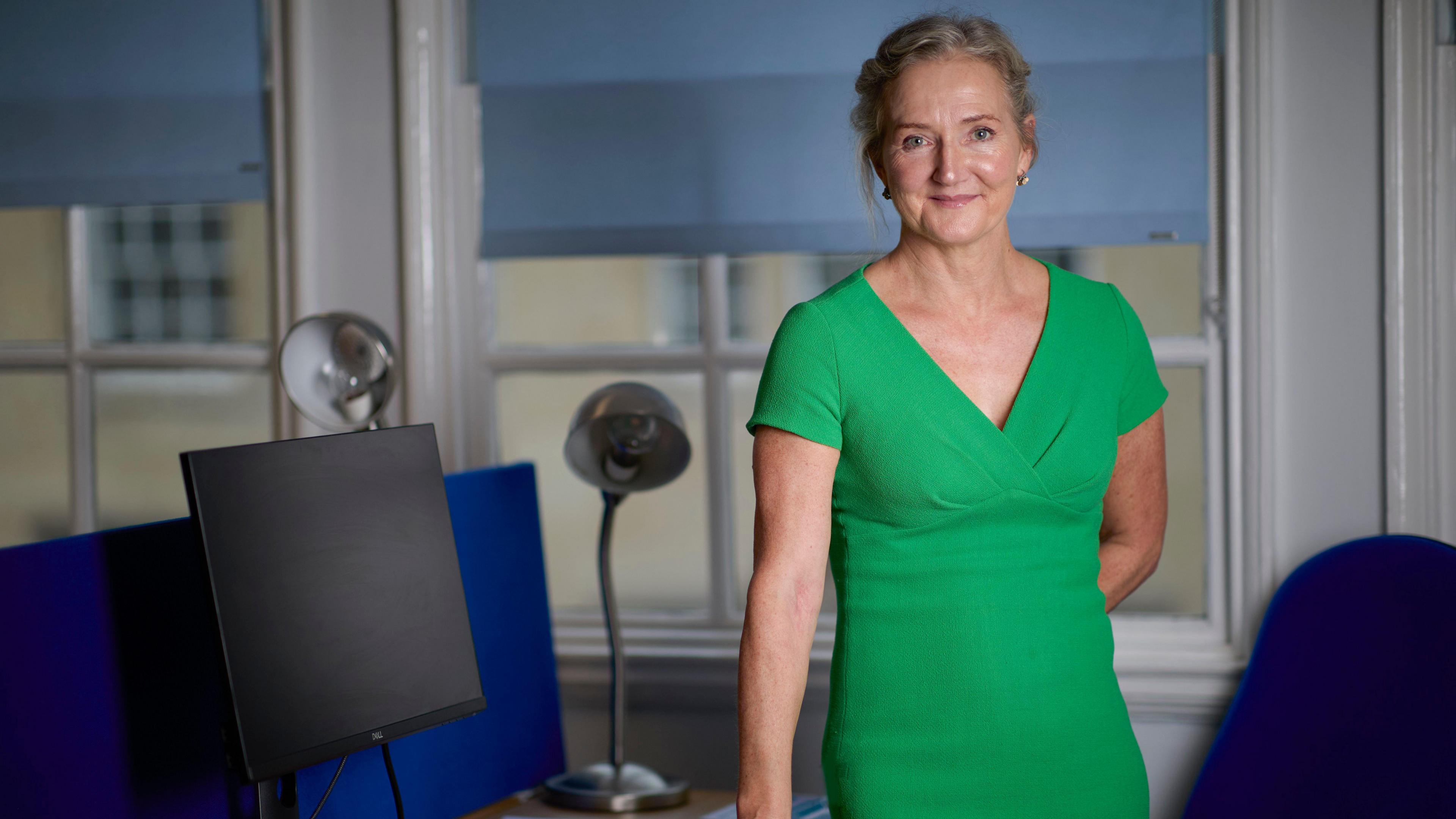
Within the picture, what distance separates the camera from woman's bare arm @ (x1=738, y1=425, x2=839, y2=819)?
47.8 inches

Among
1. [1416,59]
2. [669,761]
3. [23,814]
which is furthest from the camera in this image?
[669,761]

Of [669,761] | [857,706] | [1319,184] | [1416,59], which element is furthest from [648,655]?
[1416,59]

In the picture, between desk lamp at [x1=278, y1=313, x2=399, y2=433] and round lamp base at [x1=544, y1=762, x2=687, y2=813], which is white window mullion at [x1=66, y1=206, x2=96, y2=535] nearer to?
desk lamp at [x1=278, y1=313, x2=399, y2=433]

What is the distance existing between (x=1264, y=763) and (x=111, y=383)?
2.70m

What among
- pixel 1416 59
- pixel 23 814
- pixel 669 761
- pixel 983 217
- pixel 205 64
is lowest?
pixel 669 761

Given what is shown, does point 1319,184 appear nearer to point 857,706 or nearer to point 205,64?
point 857,706

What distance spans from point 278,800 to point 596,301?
29.2ft

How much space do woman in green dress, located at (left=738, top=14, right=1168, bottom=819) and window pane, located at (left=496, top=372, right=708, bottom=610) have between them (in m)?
2.38

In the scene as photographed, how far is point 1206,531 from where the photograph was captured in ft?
7.02

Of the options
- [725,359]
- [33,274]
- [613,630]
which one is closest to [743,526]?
[725,359]

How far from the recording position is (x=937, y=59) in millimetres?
1259

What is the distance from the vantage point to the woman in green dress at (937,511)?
123 centimetres

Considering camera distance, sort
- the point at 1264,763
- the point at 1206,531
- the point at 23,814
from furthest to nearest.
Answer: the point at 1206,531 → the point at 1264,763 → the point at 23,814

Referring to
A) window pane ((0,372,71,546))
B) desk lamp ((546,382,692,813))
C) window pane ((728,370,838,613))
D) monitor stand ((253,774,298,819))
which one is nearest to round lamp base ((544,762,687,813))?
desk lamp ((546,382,692,813))
